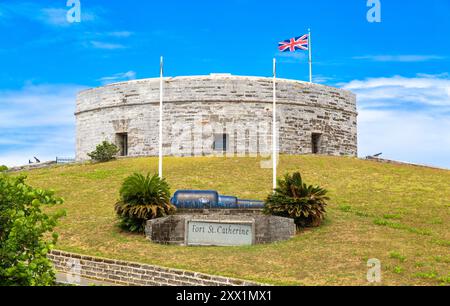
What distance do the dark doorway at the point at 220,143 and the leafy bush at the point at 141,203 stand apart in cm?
1749

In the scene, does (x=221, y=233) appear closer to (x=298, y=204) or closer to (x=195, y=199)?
(x=195, y=199)

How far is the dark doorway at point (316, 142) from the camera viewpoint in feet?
139

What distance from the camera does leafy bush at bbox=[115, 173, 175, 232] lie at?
21.1m

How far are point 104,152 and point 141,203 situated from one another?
1809 centimetres

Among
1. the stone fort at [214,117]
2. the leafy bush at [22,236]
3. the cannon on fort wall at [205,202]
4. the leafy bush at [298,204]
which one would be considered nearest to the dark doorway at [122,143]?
the stone fort at [214,117]

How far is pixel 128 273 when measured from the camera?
53.4ft

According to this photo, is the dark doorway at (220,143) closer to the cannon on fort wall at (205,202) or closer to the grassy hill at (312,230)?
the grassy hill at (312,230)

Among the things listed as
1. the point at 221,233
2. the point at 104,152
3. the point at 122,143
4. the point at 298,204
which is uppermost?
the point at 122,143

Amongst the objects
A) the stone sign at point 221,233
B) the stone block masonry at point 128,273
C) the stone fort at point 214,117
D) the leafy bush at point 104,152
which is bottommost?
the stone block masonry at point 128,273

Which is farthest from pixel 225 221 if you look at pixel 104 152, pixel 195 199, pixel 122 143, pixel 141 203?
pixel 122 143

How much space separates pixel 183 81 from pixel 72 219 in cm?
1831

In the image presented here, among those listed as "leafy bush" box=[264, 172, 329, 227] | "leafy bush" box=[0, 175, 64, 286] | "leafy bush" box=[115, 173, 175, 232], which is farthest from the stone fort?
"leafy bush" box=[0, 175, 64, 286]

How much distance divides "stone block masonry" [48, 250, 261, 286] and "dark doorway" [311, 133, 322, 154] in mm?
26926
